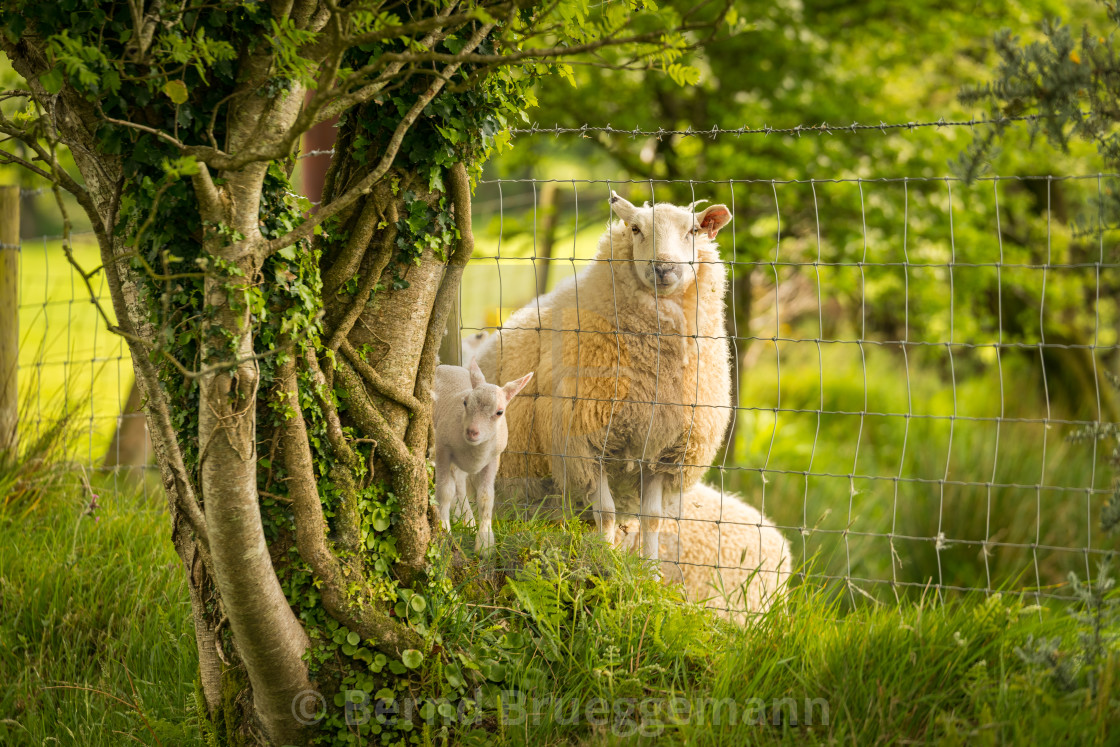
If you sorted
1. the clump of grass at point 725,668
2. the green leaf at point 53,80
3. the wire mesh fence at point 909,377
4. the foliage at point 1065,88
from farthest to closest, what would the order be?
the wire mesh fence at point 909,377 < the clump of grass at point 725,668 < the foliage at point 1065,88 < the green leaf at point 53,80

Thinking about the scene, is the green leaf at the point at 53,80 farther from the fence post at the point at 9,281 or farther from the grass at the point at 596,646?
the fence post at the point at 9,281

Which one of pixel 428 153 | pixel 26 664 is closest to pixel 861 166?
pixel 428 153

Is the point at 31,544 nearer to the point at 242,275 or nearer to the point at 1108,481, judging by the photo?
the point at 242,275

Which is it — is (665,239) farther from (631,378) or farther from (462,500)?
(462,500)

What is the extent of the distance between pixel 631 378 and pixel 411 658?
1.42 meters

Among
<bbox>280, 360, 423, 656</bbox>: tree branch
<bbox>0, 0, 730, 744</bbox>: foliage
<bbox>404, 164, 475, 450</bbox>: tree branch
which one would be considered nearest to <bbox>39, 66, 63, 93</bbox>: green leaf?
<bbox>0, 0, 730, 744</bbox>: foliage

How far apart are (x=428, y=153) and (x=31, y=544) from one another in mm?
2665

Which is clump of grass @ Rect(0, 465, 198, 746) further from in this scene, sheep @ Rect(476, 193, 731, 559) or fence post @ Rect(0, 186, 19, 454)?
sheep @ Rect(476, 193, 731, 559)

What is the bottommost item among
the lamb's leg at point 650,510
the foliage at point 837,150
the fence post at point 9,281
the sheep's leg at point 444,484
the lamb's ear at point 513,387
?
the lamb's leg at point 650,510

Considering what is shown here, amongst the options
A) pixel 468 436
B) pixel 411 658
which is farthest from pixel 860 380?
pixel 411 658

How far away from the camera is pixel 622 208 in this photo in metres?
3.32

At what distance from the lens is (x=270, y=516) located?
7.88 ft

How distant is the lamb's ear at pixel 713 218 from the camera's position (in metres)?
3.29

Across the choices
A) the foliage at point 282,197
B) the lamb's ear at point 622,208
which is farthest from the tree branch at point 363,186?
the lamb's ear at point 622,208
